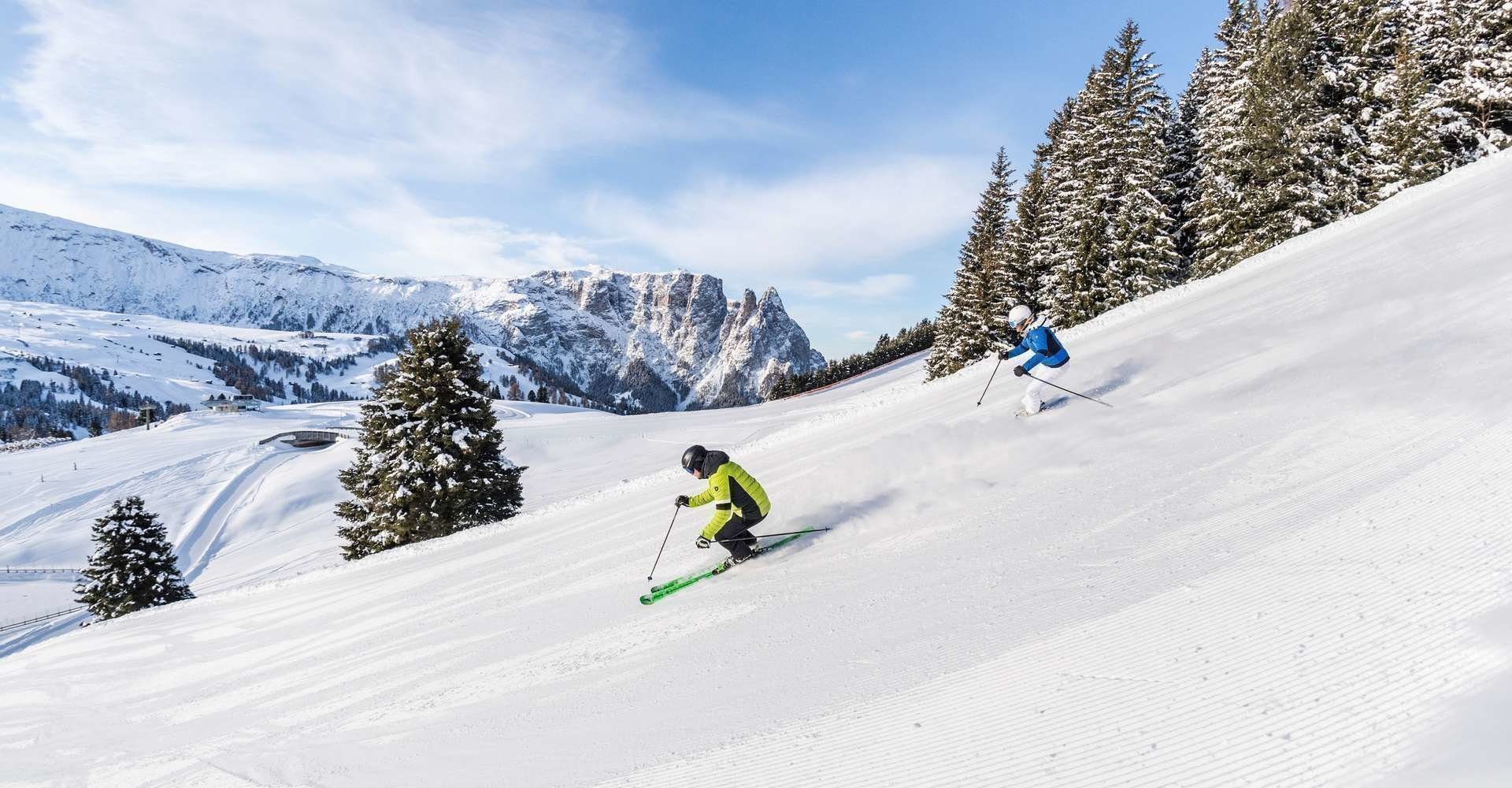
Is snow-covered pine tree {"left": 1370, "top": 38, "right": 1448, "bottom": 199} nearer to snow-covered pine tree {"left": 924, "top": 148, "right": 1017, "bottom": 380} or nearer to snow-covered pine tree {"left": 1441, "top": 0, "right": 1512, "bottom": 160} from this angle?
snow-covered pine tree {"left": 1441, "top": 0, "right": 1512, "bottom": 160}

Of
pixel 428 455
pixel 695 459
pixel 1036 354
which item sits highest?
pixel 428 455

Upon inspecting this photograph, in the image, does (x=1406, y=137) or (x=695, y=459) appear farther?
(x=1406, y=137)

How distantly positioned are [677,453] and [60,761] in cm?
3485

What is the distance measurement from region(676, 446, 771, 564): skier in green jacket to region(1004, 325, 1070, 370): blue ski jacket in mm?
5127

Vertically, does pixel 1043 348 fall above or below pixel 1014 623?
above

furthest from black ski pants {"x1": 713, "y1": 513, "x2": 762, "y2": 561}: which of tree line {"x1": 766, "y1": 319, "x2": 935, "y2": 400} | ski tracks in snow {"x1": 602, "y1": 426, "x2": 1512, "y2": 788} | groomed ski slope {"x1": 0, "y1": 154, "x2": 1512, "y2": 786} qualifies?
tree line {"x1": 766, "y1": 319, "x2": 935, "y2": 400}

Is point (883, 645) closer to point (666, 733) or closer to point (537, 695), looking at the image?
point (666, 733)

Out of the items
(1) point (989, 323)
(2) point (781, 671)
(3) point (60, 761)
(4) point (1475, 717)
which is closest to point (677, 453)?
(1) point (989, 323)

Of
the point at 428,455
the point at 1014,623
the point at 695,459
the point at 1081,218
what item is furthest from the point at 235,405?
the point at 1014,623

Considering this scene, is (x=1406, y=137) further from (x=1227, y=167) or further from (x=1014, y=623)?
(x=1014, y=623)

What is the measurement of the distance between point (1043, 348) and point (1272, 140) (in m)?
25.7

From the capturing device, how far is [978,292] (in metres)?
32.0

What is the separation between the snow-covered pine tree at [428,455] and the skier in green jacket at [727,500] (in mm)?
16016

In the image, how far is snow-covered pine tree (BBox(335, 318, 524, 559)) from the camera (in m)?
20.3
